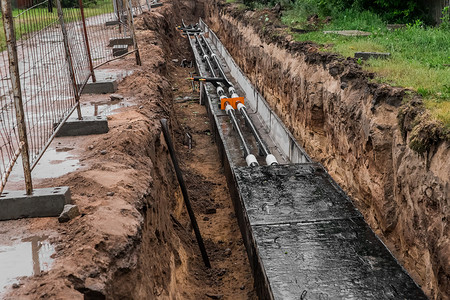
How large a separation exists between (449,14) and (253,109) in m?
6.23

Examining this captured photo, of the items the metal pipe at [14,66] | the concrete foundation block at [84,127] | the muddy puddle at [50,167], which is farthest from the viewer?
the concrete foundation block at [84,127]

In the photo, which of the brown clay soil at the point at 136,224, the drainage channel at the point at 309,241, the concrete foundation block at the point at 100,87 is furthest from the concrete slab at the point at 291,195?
the concrete foundation block at the point at 100,87

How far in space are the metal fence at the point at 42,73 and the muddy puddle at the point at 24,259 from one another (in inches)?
25.1

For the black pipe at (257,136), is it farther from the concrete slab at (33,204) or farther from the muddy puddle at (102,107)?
the concrete slab at (33,204)

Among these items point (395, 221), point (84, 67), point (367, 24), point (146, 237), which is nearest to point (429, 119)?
point (395, 221)

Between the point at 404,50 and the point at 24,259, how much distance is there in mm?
8431

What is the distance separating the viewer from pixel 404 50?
31.8 feet

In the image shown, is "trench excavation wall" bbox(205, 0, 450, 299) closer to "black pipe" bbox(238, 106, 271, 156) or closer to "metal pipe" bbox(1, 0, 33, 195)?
"black pipe" bbox(238, 106, 271, 156)

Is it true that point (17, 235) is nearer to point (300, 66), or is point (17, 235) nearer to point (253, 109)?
point (300, 66)

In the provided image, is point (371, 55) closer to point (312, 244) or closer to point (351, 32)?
point (351, 32)

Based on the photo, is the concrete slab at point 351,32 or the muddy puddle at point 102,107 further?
the concrete slab at point 351,32

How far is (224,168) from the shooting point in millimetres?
11719

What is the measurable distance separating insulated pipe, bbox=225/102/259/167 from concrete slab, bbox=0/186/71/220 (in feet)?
19.2

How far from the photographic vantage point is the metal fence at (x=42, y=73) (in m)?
4.46
